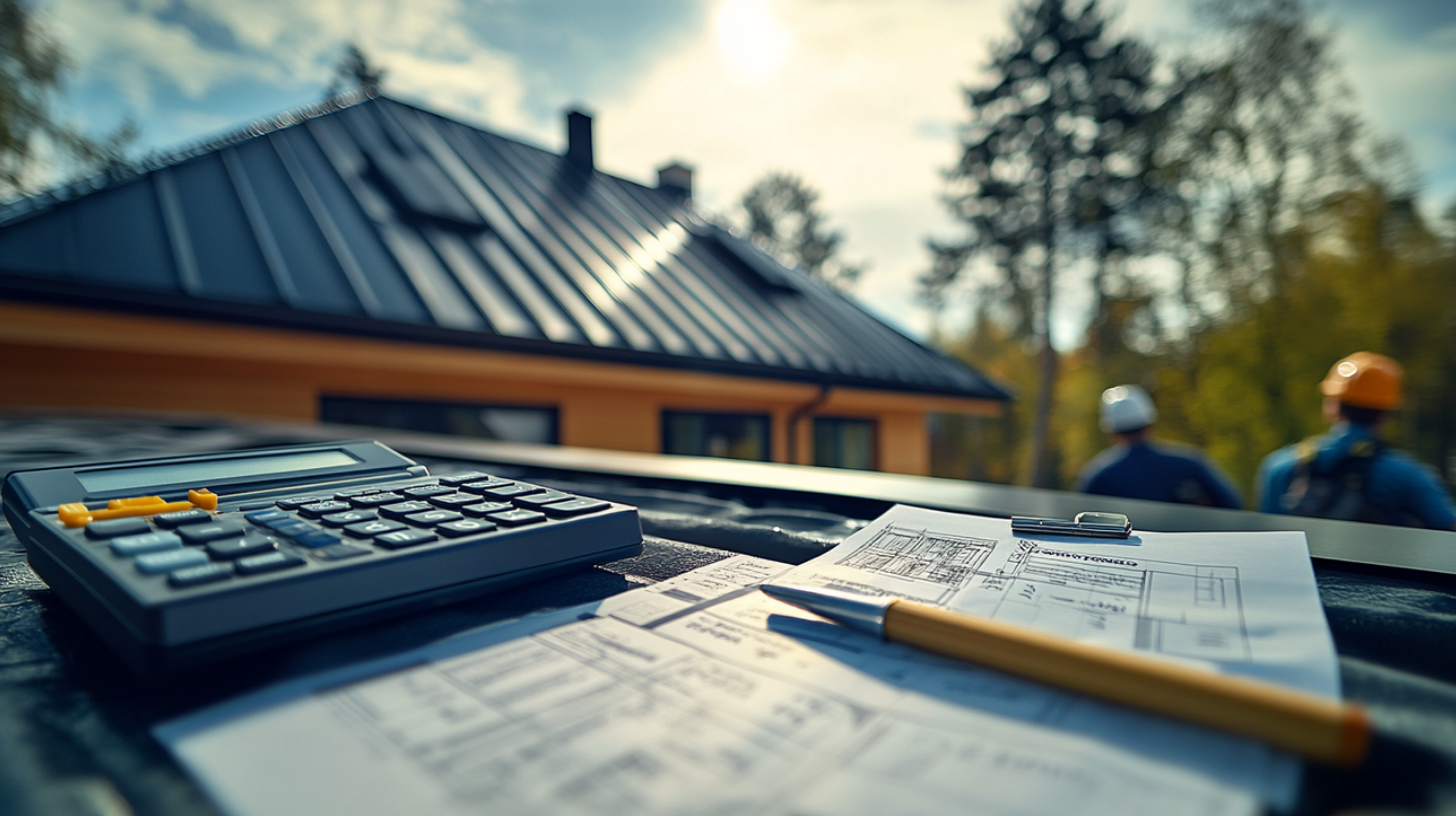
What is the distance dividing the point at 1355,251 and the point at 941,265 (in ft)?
26.1

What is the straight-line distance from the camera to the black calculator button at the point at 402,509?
2.43 feet

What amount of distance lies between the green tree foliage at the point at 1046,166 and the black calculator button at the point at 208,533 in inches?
674

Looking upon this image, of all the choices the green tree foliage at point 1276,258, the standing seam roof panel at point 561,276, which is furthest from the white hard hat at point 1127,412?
the green tree foliage at point 1276,258

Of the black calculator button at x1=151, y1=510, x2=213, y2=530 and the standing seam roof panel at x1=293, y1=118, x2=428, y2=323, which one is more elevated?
the standing seam roof panel at x1=293, y1=118, x2=428, y2=323

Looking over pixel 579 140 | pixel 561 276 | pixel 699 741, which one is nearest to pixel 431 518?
pixel 699 741

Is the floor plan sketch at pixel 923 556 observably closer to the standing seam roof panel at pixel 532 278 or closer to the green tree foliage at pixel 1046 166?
the standing seam roof panel at pixel 532 278

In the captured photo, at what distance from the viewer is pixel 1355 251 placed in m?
11.3

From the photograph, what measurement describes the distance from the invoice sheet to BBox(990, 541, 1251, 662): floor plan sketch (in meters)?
0.04

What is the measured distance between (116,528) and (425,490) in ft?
0.97

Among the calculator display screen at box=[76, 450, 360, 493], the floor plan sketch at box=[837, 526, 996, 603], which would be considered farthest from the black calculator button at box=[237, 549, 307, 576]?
the floor plan sketch at box=[837, 526, 996, 603]

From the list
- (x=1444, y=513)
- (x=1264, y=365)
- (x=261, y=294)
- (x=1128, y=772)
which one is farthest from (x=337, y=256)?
(x=1264, y=365)

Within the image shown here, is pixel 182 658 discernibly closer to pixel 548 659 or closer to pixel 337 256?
pixel 548 659

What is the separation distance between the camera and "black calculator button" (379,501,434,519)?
2.43 feet

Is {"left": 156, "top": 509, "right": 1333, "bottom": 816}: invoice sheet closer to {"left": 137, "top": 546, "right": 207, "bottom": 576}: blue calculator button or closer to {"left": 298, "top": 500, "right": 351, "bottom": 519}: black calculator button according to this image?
{"left": 137, "top": 546, "right": 207, "bottom": 576}: blue calculator button
